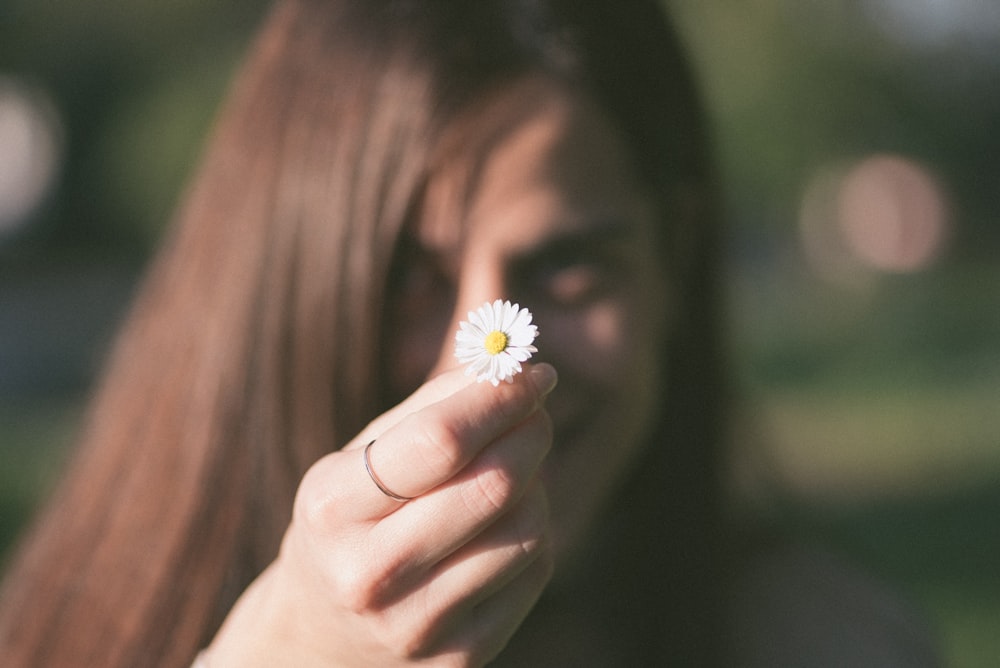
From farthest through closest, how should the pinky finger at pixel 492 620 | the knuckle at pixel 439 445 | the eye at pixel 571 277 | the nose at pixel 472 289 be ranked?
1. the eye at pixel 571 277
2. the nose at pixel 472 289
3. the pinky finger at pixel 492 620
4. the knuckle at pixel 439 445

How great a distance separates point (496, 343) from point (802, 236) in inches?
822

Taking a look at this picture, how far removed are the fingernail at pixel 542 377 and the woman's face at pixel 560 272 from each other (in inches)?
20.5

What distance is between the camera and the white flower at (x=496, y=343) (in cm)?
103

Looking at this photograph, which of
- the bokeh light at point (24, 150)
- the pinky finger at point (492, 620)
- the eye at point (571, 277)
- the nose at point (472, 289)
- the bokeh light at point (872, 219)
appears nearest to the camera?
the pinky finger at point (492, 620)

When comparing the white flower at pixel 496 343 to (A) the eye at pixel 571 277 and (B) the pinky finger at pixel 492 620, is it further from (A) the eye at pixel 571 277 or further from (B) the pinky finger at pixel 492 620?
(A) the eye at pixel 571 277

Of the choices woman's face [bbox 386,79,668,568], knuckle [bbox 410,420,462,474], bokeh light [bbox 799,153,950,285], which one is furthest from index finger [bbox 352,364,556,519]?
bokeh light [bbox 799,153,950,285]

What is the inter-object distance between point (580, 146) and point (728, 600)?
948 mm

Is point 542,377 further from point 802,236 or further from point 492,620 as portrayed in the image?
point 802,236

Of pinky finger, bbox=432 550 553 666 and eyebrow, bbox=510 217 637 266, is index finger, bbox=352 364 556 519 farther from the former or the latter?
eyebrow, bbox=510 217 637 266

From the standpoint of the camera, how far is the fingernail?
3.41ft

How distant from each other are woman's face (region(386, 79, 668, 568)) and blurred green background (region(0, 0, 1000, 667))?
0.61 m

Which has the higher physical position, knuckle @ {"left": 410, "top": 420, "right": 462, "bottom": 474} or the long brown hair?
the long brown hair

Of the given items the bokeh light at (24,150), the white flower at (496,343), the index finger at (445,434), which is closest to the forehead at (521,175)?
the white flower at (496,343)

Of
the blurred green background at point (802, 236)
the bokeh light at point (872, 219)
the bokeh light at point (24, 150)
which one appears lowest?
the bokeh light at point (872, 219)
